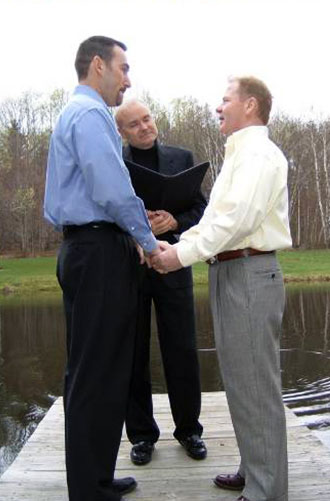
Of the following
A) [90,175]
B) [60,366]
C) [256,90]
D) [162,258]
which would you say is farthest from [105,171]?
[60,366]

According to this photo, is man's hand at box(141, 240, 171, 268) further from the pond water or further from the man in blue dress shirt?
the pond water

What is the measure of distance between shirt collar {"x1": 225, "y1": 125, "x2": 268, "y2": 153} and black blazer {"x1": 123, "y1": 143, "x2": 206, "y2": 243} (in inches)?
34.9

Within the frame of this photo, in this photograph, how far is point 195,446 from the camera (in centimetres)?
360

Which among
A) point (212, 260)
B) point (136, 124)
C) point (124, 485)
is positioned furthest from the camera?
point (136, 124)

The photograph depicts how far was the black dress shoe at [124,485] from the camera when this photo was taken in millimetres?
3124

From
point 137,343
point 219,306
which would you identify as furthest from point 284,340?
point 219,306

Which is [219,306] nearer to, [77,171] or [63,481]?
[77,171]

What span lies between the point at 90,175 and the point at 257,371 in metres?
1.13

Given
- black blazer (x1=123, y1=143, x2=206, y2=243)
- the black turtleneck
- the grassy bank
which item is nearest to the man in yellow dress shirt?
black blazer (x1=123, y1=143, x2=206, y2=243)

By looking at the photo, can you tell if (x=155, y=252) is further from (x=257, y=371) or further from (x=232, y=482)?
(x=232, y=482)

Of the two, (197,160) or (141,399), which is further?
(197,160)

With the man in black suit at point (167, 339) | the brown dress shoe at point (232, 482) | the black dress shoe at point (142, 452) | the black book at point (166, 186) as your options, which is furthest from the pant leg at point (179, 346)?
the brown dress shoe at point (232, 482)

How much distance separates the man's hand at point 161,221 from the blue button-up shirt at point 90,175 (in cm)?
71

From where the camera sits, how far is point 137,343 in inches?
145
